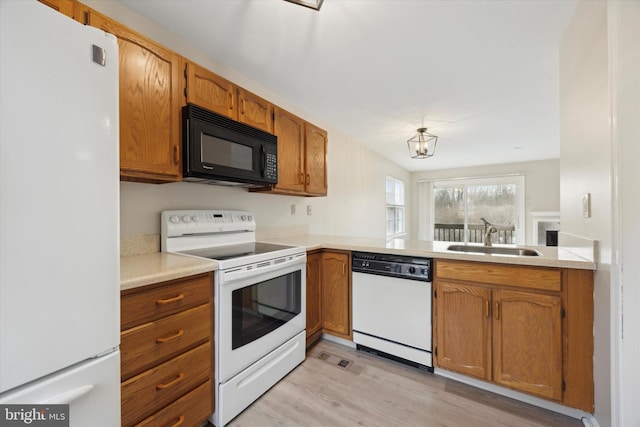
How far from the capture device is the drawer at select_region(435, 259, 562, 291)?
147cm

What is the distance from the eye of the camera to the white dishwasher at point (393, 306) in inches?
72.8

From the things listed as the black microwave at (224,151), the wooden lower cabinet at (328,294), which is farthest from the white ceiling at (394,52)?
the wooden lower cabinet at (328,294)

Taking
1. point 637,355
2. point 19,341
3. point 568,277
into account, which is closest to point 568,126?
point 568,277

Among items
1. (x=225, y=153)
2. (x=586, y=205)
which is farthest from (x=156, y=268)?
(x=586, y=205)

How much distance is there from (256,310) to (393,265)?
3.39ft

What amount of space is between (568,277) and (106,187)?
86.2 inches

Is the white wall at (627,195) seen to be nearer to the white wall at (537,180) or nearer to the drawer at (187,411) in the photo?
the drawer at (187,411)

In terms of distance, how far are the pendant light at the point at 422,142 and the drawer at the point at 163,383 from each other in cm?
307

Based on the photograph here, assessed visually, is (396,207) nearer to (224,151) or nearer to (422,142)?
(422,142)

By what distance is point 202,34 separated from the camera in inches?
70.7

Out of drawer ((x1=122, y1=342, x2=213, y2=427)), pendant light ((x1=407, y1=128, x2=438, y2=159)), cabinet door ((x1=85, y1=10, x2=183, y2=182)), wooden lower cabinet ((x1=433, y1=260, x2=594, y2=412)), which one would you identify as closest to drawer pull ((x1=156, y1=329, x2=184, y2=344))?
drawer ((x1=122, y1=342, x2=213, y2=427))

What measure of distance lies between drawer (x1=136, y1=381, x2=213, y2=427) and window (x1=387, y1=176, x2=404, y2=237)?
4.81 m

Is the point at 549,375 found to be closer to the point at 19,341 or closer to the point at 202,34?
the point at 19,341

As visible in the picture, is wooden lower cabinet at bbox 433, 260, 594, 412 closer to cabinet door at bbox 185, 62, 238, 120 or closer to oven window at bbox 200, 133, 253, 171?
oven window at bbox 200, 133, 253, 171
